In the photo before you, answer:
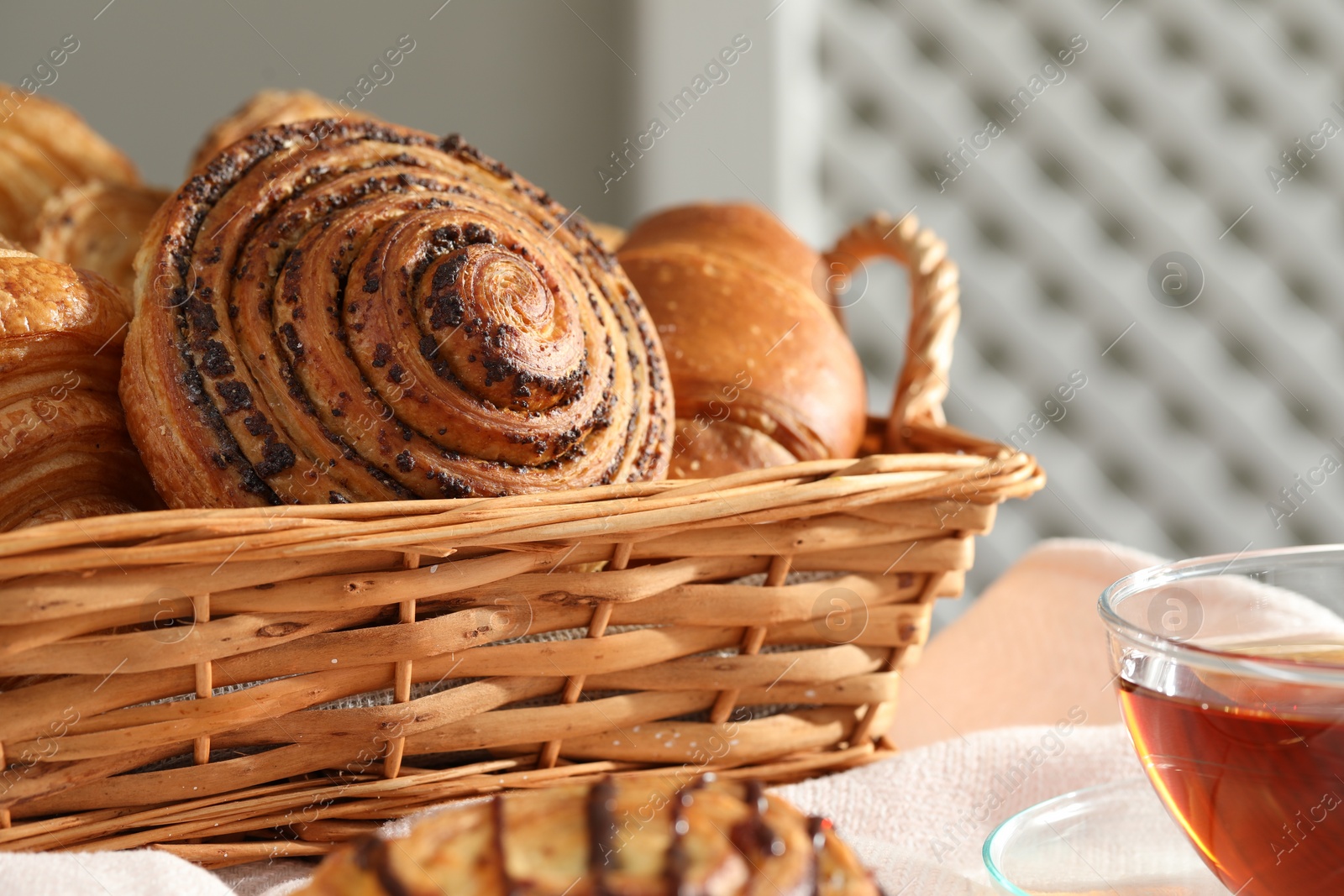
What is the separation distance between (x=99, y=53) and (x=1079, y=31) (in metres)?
1.75

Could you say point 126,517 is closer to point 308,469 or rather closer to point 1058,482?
point 308,469

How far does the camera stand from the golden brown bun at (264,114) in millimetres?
1058

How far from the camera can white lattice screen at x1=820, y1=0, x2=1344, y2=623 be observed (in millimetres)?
2199

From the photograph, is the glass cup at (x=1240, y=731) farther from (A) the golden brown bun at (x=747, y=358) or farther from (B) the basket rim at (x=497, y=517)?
(A) the golden brown bun at (x=747, y=358)

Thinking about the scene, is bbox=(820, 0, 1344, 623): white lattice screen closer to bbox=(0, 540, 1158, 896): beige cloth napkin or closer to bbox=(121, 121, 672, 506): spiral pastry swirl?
bbox=(0, 540, 1158, 896): beige cloth napkin

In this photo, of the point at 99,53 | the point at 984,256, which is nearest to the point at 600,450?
the point at 99,53

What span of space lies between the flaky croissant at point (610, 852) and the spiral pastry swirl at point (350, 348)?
0.88ft

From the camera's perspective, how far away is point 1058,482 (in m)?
2.38

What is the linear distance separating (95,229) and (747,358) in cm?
58

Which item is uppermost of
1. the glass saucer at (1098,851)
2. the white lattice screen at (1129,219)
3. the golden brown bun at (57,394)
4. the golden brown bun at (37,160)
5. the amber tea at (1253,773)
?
the white lattice screen at (1129,219)

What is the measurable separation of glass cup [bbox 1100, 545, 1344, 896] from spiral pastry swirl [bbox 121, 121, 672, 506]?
319mm

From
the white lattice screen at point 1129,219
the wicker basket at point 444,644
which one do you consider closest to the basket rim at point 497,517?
the wicker basket at point 444,644

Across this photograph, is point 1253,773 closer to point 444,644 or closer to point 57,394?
point 444,644

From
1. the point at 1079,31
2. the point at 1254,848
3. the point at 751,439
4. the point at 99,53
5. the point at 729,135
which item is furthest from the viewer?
the point at 1079,31
